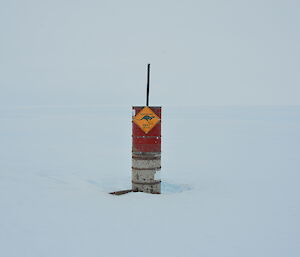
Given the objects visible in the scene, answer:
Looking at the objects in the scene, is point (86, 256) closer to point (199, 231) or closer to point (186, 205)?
point (199, 231)

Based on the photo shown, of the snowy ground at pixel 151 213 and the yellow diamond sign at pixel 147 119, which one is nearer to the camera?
the snowy ground at pixel 151 213

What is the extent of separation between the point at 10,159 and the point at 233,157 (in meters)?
7.06

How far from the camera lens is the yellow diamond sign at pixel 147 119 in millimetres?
6586

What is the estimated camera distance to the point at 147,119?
6.59 meters

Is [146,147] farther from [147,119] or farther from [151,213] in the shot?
[151,213]

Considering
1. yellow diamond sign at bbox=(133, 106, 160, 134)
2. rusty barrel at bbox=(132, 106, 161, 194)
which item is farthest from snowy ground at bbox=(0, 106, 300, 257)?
yellow diamond sign at bbox=(133, 106, 160, 134)

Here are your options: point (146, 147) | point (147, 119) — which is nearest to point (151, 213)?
point (146, 147)

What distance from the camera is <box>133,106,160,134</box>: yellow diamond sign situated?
21.6 ft

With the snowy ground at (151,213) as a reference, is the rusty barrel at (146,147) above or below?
above

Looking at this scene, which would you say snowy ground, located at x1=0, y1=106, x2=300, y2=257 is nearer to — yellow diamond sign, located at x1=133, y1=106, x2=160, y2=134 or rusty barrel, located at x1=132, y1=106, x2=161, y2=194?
rusty barrel, located at x1=132, y1=106, x2=161, y2=194

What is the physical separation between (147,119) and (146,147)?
0.53m

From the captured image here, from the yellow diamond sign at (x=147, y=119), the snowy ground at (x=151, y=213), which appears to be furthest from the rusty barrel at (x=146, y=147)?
the snowy ground at (x=151, y=213)

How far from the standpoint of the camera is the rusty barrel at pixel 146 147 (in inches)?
260

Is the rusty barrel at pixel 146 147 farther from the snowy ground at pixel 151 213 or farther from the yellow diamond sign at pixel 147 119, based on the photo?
the snowy ground at pixel 151 213
